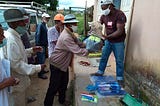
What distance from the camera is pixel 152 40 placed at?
4.03 meters

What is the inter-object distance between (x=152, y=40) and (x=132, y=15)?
1286 millimetres

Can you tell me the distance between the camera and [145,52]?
4320 millimetres

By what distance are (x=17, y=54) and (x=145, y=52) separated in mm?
2246

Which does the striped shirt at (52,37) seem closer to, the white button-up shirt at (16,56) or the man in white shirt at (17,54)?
the man in white shirt at (17,54)

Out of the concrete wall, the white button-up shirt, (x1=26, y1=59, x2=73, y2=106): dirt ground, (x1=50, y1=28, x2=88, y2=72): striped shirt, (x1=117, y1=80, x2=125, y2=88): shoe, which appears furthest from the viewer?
(x1=26, y1=59, x2=73, y2=106): dirt ground

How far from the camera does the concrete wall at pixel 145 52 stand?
3.85 metres

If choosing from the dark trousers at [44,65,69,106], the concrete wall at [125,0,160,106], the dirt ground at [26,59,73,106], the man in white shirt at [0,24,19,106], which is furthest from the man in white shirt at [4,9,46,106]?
the dirt ground at [26,59,73,106]

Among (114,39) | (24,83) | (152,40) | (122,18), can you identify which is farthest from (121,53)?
(24,83)

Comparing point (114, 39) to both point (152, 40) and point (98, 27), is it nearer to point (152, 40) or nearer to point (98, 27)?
point (152, 40)

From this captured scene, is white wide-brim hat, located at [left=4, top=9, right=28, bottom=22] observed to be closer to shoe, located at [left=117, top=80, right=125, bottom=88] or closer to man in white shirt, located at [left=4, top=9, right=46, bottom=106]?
man in white shirt, located at [left=4, top=9, right=46, bottom=106]

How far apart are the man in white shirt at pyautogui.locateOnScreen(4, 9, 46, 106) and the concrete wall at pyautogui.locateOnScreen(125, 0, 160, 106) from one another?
1783 mm

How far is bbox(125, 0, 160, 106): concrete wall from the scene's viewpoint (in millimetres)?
3850

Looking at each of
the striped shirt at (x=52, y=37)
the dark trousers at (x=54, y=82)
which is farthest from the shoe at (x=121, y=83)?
the striped shirt at (x=52, y=37)

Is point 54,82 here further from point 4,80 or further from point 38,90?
point 4,80
